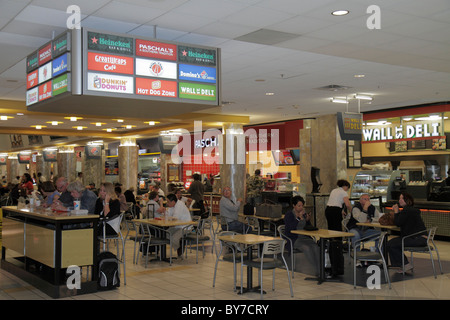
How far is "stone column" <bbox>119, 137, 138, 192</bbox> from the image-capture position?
18.8 m

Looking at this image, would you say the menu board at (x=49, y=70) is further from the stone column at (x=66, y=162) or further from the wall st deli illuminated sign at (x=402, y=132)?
the stone column at (x=66, y=162)

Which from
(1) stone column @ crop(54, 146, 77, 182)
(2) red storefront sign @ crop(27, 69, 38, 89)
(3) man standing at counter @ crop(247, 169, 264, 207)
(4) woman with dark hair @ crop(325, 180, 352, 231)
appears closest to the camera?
(2) red storefront sign @ crop(27, 69, 38, 89)

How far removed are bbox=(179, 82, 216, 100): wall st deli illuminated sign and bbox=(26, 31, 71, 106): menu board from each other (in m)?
1.29

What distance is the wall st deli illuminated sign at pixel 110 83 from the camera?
203 inches

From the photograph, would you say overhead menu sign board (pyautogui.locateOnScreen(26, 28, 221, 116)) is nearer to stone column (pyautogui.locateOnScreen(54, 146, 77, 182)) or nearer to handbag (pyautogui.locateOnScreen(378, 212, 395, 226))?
handbag (pyautogui.locateOnScreen(378, 212, 395, 226))

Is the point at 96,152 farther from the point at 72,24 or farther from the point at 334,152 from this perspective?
the point at 72,24

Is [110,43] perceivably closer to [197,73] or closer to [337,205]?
[197,73]

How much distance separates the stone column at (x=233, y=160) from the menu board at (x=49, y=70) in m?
8.04

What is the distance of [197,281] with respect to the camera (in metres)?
6.89

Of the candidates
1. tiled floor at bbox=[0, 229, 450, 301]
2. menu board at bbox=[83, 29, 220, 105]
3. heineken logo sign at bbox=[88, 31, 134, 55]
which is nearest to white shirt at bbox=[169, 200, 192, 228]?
tiled floor at bbox=[0, 229, 450, 301]

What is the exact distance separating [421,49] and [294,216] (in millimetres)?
2913

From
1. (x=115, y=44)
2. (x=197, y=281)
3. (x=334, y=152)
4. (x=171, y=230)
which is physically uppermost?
(x=115, y=44)

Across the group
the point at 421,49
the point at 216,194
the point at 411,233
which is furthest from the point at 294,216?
the point at 216,194

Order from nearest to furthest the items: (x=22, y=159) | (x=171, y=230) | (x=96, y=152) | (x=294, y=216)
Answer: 1. (x=294, y=216)
2. (x=171, y=230)
3. (x=96, y=152)
4. (x=22, y=159)
